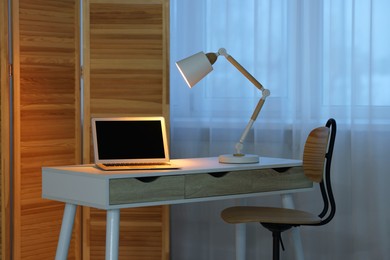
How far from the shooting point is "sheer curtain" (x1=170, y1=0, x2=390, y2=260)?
3.82m

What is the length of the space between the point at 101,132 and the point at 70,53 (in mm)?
789

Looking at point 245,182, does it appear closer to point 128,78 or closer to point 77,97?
point 128,78

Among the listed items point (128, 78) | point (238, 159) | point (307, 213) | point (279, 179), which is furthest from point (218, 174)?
point (128, 78)

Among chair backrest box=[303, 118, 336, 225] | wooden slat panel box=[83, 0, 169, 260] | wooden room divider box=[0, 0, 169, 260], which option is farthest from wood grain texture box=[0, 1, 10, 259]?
chair backrest box=[303, 118, 336, 225]

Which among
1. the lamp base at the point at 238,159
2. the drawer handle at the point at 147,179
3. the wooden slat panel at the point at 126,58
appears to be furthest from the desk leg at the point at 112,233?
the wooden slat panel at the point at 126,58

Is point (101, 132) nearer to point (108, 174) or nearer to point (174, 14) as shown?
point (108, 174)

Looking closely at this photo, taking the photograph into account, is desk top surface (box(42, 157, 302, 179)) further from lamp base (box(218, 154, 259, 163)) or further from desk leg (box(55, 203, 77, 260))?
Result: desk leg (box(55, 203, 77, 260))

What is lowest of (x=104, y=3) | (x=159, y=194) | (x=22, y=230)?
(x=22, y=230)

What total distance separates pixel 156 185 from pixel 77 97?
3.57 ft

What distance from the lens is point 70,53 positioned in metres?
3.78

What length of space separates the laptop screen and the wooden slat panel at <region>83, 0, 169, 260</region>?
1.80ft

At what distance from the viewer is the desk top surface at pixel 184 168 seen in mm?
2816

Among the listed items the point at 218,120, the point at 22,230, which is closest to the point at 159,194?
the point at 22,230

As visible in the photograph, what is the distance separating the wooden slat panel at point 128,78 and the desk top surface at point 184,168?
518mm
